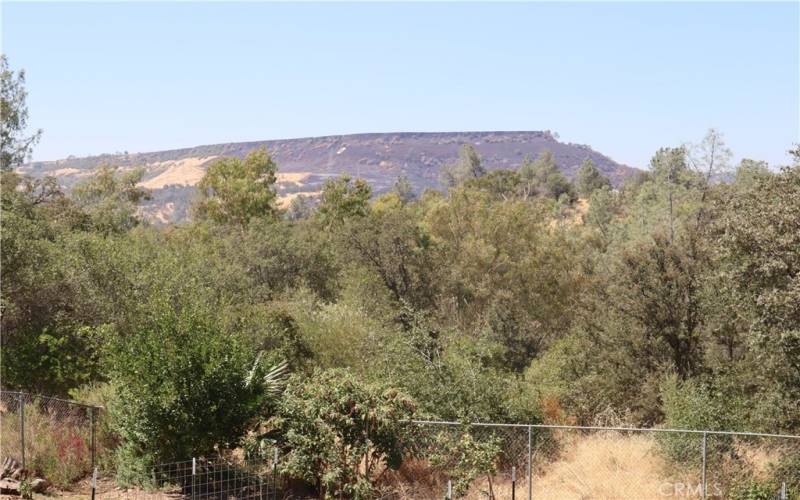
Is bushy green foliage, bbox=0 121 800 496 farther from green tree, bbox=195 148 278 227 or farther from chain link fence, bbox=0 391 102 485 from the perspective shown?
green tree, bbox=195 148 278 227

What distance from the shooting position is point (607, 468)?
1533 centimetres

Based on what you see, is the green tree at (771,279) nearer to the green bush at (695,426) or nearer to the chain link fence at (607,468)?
the green bush at (695,426)

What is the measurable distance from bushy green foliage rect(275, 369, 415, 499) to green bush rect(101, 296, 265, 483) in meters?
0.84

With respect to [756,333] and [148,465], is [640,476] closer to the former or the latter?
[756,333]

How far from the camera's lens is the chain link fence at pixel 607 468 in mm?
13539

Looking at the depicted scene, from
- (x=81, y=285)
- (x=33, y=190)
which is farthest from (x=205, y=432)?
(x=33, y=190)

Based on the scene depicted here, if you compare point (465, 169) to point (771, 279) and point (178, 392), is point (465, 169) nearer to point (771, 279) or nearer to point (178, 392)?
point (771, 279)

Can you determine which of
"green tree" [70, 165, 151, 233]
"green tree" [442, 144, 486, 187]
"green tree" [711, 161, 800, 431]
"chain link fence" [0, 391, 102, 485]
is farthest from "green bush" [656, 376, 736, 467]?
"green tree" [442, 144, 486, 187]

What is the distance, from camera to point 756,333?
15797 millimetres

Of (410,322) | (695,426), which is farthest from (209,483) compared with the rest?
(695,426)

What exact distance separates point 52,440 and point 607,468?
10.6m

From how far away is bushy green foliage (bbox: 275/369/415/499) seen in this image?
13.6 m

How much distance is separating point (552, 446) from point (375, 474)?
4.14 m

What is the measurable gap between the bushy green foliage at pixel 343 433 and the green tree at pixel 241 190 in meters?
46.1
